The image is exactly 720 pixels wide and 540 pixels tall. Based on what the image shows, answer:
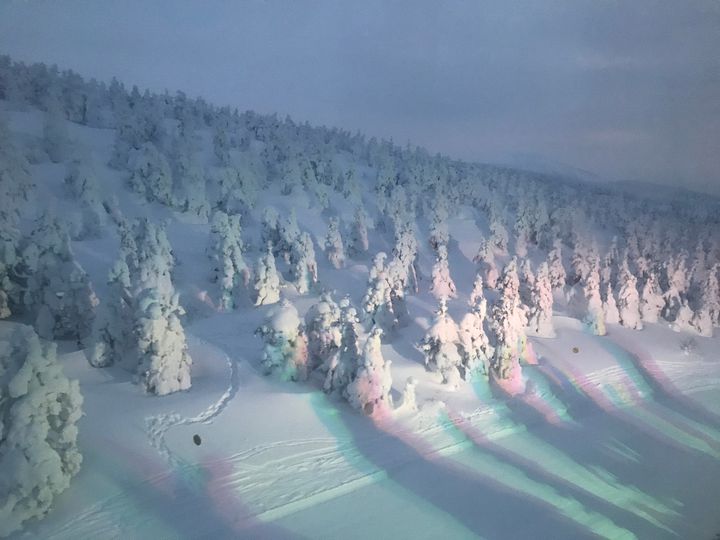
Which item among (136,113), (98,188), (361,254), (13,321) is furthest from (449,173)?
(13,321)

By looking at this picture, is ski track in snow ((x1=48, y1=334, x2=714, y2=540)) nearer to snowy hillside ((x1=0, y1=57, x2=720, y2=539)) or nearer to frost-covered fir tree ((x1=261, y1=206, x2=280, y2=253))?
snowy hillside ((x1=0, y1=57, x2=720, y2=539))

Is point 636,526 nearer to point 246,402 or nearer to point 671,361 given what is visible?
point 246,402

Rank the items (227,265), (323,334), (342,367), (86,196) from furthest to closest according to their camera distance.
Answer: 1. (86,196)
2. (227,265)
3. (323,334)
4. (342,367)

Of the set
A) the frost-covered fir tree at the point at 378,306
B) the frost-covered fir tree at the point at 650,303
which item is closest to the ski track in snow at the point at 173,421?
the frost-covered fir tree at the point at 378,306

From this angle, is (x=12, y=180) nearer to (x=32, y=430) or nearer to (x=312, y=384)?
(x=312, y=384)

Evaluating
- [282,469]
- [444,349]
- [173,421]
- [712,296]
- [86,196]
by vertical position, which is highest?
[86,196]

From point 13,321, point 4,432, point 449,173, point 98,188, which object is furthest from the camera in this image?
point 449,173

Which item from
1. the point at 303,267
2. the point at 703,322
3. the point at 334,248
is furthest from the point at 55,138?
the point at 703,322
